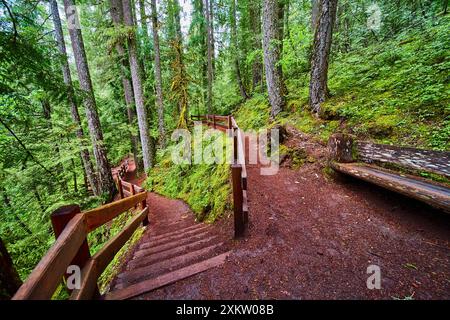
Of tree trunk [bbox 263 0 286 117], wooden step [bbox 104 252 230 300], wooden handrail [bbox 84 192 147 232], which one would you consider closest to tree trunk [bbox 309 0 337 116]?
tree trunk [bbox 263 0 286 117]

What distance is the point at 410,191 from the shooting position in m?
3.10

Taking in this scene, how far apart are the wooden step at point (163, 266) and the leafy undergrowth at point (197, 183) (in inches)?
65.0

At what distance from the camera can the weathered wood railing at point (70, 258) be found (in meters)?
1.35

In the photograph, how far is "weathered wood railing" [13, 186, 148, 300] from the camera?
1346mm

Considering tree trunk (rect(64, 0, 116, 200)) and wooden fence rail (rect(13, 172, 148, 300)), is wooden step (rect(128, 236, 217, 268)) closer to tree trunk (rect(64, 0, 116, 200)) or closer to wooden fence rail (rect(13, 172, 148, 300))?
wooden fence rail (rect(13, 172, 148, 300))

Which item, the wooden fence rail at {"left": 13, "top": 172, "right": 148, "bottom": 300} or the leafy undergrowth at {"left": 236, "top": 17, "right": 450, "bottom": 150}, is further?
the leafy undergrowth at {"left": 236, "top": 17, "right": 450, "bottom": 150}

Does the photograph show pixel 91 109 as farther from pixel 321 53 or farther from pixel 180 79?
pixel 321 53

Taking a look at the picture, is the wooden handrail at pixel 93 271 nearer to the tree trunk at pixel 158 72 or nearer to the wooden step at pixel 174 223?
the wooden step at pixel 174 223

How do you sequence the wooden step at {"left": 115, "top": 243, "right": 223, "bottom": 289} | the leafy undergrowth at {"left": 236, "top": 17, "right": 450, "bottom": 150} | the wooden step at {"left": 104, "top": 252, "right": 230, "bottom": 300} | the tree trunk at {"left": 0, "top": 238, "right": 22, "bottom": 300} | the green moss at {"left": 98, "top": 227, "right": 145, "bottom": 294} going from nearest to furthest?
the tree trunk at {"left": 0, "top": 238, "right": 22, "bottom": 300} → the wooden step at {"left": 104, "top": 252, "right": 230, "bottom": 300} → the wooden step at {"left": 115, "top": 243, "right": 223, "bottom": 289} → the green moss at {"left": 98, "top": 227, "right": 145, "bottom": 294} → the leafy undergrowth at {"left": 236, "top": 17, "right": 450, "bottom": 150}

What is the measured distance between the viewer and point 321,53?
666 cm

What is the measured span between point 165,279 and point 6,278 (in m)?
1.41

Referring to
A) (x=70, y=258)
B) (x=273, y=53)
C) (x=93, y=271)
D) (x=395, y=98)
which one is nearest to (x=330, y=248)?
(x=93, y=271)

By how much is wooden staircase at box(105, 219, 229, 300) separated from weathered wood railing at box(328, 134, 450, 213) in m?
2.79
